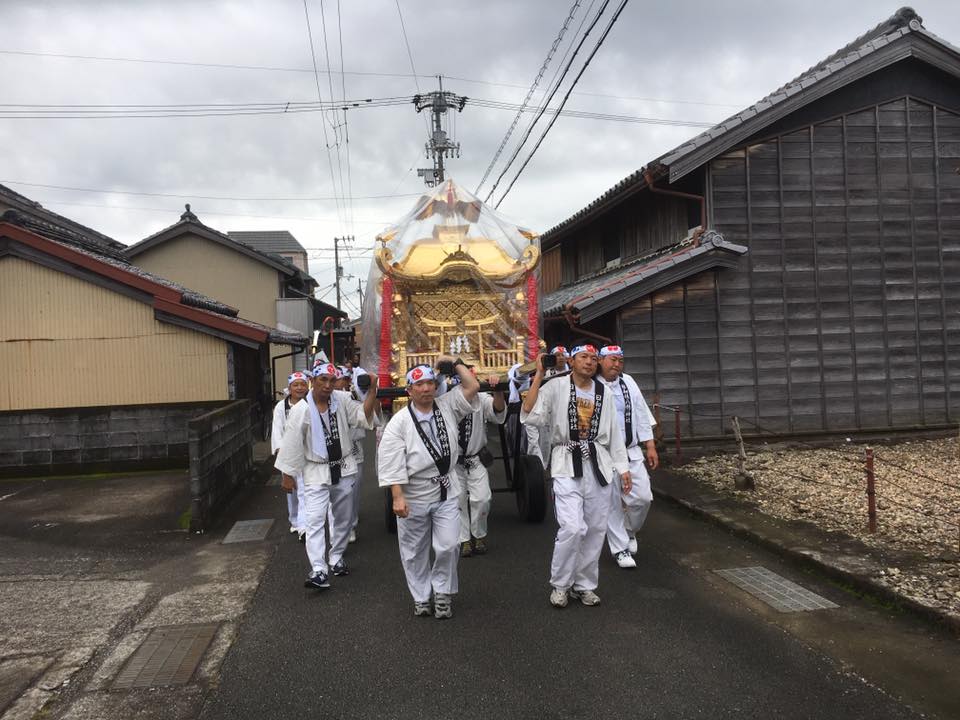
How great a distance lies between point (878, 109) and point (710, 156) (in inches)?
145

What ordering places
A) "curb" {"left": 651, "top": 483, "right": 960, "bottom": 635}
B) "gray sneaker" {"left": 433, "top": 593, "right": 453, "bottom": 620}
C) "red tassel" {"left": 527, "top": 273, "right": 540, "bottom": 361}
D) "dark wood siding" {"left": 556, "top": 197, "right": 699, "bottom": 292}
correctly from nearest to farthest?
"curb" {"left": 651, "top": 483, "right": 960, "bottom": 635} → "gray sneaker" {"left": 433, "top": 593, "right": 453, "bottom": 620} → "red tassel" {"left": 527, "top": 273, "right": 540, "bottom": 361} → "dark wood siding" {"left": 556, "top": 197, "right": 699, "bottom": 292}

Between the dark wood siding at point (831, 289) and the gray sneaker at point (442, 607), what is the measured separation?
7993mm

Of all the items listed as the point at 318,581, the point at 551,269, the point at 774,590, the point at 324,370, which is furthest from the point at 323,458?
the point at 551,269

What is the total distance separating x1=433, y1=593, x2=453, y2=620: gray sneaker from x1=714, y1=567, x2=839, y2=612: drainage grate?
2.50 m

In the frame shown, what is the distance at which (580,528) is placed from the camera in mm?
5473

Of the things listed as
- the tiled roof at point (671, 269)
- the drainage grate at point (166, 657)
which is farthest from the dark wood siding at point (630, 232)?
the drainage grate at point (166, 657)

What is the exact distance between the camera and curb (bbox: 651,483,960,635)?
4.88 meters

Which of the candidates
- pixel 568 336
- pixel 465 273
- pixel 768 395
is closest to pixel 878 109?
pixel 768 395

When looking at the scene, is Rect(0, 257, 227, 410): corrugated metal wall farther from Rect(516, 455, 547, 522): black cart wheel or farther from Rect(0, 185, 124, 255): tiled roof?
Rect(516, 455, 547, 522): black cart wheel

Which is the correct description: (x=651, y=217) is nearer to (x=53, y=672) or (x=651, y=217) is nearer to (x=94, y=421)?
(x=94, y=421)

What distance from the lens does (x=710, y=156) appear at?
40.0 feet

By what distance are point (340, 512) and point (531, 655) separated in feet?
8.85

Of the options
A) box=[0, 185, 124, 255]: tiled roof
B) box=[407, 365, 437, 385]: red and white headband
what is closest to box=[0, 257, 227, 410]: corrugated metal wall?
box=[0, 185, 124, 255]: tiled roof

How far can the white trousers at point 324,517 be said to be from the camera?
6.20 metres
